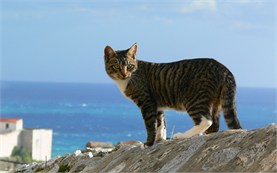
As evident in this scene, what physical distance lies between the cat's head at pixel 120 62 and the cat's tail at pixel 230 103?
130 cm

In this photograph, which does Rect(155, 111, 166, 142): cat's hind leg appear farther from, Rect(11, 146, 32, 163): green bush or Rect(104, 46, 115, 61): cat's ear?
Rect(11, 146, 32, 163): green bush

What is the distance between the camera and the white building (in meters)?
74.7

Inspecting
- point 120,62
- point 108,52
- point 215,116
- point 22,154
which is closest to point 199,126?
point 215,116

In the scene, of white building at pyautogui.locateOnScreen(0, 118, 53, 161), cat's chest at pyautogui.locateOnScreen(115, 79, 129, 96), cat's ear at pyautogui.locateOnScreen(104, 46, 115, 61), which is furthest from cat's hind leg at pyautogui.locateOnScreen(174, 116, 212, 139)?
white building at pyautogui.locateOnScreen(0, 118, 53, 161)

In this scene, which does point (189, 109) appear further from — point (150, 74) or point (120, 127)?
point (120, 127)

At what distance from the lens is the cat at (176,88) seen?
7754 millimetres

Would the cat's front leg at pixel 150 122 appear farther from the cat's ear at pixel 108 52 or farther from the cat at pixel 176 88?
the cat's ear at pixel 108 52

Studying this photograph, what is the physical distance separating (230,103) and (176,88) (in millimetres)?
822

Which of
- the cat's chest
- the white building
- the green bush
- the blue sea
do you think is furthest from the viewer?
the blue sea

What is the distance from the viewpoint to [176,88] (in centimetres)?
816

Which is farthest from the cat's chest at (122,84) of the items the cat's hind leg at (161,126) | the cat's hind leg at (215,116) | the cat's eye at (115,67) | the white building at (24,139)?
the white building at (24,139)

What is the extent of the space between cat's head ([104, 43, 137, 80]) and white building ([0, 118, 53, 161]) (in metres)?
67.7

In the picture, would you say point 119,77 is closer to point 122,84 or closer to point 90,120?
point 122,84

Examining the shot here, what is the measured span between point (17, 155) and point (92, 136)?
4175 cm
